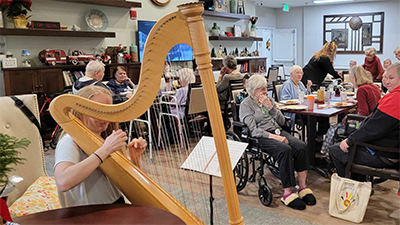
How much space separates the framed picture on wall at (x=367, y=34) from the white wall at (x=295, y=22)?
6.72ft

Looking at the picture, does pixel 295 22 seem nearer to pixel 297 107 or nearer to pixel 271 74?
pixel 271 74

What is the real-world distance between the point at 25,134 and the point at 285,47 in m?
12.0

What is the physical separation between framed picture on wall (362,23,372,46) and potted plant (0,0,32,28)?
9984mm

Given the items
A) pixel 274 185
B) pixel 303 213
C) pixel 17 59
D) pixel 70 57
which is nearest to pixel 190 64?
pixel 70 57

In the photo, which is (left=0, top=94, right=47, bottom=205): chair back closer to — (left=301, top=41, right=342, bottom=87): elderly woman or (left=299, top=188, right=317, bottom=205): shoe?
(left=299, top=188, right=317, bottom=205): shoe

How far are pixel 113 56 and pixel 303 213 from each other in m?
4.90

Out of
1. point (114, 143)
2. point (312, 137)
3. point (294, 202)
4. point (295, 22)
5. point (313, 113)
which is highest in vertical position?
point (295, 22)

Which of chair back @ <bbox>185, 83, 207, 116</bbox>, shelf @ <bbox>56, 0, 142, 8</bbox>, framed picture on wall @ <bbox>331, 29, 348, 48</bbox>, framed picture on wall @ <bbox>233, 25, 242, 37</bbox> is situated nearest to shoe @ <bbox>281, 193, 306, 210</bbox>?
chair back @ <bbox>185, 83, 207, 116</bbox>

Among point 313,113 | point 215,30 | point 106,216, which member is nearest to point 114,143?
point 106,216

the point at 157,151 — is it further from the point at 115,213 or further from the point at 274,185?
the point at 115,213

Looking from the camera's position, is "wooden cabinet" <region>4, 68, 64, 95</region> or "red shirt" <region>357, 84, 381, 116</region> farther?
"wooden cabinet" <region>4, 68, 64, 95</region>

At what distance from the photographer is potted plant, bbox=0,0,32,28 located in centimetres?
544

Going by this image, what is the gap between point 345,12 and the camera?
40.1 ft

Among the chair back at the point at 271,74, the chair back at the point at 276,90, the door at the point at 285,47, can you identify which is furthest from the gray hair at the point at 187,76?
the door at the point at 285,47
